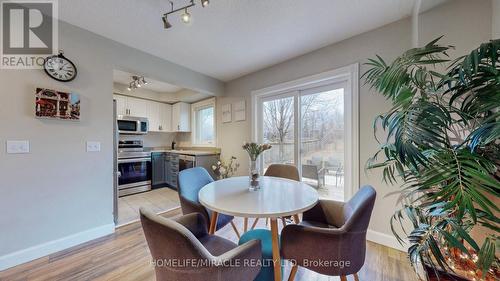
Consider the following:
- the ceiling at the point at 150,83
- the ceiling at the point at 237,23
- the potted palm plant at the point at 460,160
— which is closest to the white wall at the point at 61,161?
the ceiling at the point at 237,23

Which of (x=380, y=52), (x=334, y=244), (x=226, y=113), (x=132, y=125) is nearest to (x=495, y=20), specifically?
(x=380, y=52)

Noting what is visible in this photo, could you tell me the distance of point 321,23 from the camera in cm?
198

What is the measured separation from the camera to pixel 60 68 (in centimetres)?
194

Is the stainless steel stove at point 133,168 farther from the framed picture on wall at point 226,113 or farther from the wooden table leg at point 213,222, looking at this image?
the wooden table leg at point 213,222

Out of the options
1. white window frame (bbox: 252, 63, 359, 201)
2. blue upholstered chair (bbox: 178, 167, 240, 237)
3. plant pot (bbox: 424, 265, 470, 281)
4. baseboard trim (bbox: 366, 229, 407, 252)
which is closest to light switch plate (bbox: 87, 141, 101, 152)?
blue upholstered chair (bbox: 178, 167, 240, 237)

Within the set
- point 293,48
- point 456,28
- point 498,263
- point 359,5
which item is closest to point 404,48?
point 456,28

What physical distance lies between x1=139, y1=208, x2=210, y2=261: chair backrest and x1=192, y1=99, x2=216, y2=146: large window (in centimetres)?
354

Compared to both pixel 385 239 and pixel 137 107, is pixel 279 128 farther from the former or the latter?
pixel 137 107

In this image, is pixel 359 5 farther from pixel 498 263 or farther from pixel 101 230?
pixel 101 230

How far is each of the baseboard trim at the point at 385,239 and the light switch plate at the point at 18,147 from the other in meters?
3.67

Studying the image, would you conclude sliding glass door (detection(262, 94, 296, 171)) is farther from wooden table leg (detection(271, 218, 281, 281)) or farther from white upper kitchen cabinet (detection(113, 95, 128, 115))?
white upper kitchen cabinet (detection(113, 95, 128, 115))

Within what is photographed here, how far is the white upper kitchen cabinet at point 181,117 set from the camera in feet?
15.7

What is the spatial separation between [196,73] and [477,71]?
329cm

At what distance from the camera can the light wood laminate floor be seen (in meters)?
1.57
